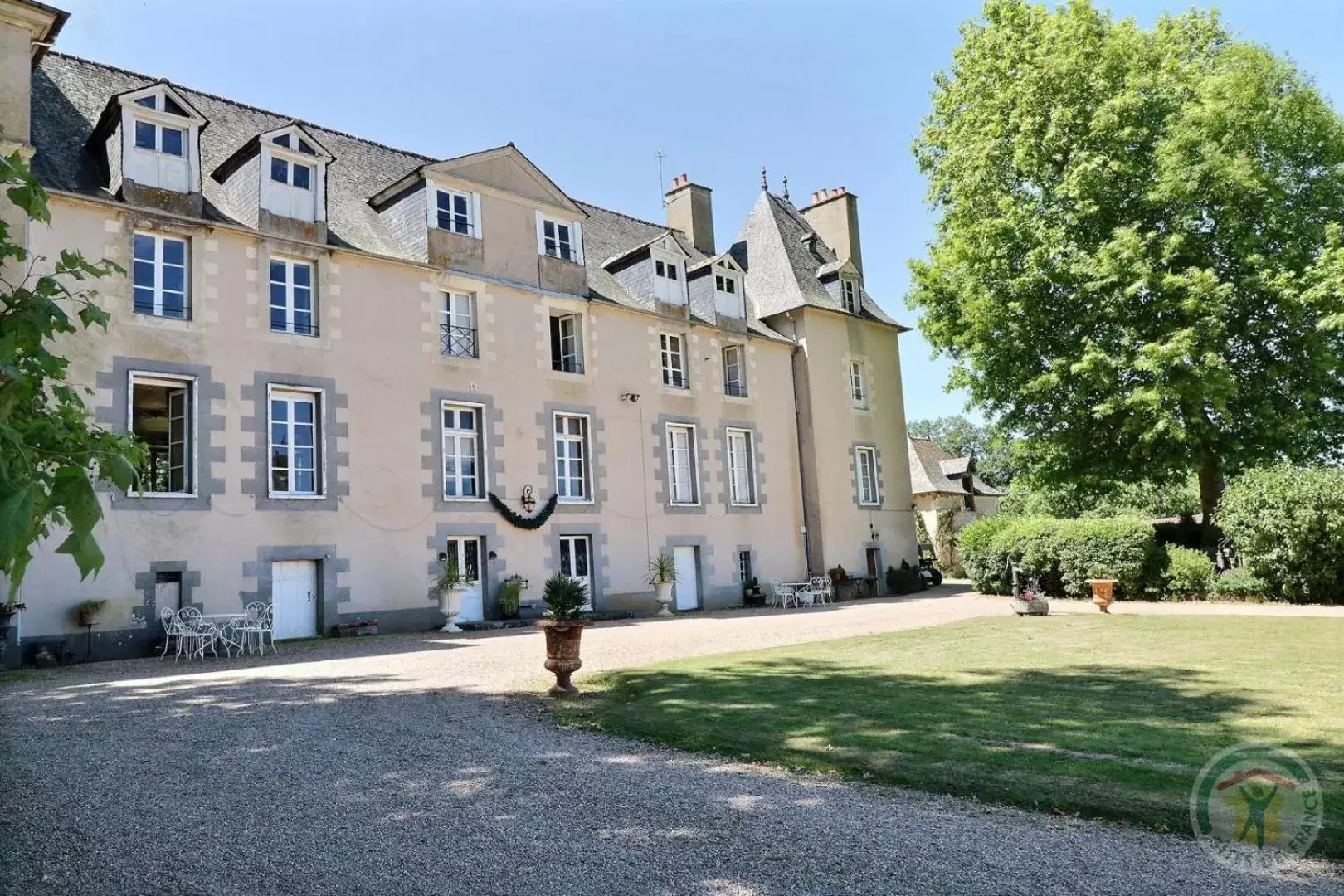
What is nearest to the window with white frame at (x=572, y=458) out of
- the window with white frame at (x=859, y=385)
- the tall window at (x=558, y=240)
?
the tall window at (x=558, y=240)

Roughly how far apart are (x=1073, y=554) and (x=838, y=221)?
12784 millimetres

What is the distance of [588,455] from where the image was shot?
62.4 ft

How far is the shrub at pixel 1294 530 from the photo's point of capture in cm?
1590

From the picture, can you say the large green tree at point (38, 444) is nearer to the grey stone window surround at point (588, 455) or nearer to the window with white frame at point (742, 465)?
the grey stone window surround at point (588, 455)

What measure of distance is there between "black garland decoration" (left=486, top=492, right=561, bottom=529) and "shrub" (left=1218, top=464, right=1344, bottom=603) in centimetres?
1325

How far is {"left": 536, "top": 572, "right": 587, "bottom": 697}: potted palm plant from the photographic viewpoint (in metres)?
8.37

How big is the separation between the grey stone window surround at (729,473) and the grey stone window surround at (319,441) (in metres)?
9.30

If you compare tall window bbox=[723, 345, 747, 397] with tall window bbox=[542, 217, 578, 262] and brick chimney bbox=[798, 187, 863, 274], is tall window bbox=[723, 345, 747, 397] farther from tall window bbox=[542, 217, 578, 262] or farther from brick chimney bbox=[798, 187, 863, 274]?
brick chimney bbox=[798, 187, 863, 274]

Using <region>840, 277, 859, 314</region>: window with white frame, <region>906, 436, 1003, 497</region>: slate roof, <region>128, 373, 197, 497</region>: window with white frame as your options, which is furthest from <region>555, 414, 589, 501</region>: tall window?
<region>906, 436, 1003, 497</region>: slate roof

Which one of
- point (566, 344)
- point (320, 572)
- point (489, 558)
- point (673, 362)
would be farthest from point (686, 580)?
point (320, 572)

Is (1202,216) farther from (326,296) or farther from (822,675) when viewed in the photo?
(326,296)

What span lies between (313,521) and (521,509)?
412 centimetres

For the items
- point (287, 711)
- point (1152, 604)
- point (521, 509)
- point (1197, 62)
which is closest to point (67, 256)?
point (287, 711)

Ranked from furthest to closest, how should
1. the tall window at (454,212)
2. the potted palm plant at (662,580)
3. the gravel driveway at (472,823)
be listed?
the potted palm plant at (662,580) → the tall window at (454,212) → the gravel driveway at (472,823)
